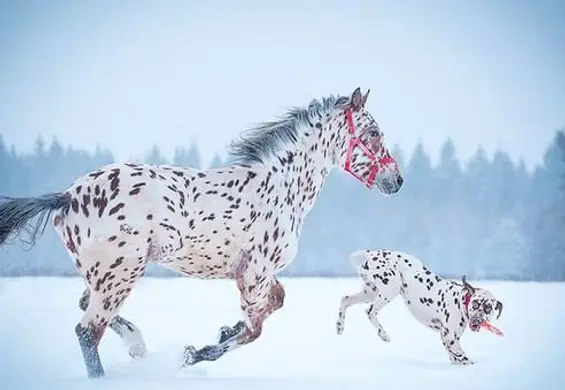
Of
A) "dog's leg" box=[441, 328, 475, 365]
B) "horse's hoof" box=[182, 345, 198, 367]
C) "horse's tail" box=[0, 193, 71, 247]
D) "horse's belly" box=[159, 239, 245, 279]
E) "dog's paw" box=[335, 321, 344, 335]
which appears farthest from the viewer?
"dog's paw" box=[335, 321, 344, 335]

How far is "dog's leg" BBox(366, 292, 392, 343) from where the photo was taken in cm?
277

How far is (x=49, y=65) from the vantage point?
9.30 ft

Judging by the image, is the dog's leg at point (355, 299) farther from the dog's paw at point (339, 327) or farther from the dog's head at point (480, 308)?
the dog's head at point (480, 308)

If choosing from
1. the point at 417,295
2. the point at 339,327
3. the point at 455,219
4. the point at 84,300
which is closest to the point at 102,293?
the point at 84,300

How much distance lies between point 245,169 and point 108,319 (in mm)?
656

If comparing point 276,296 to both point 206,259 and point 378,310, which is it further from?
point 378,310

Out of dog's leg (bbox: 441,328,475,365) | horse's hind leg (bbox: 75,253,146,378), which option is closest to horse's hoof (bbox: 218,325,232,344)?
horse's hind leg (bbox: 75,253,146,378)

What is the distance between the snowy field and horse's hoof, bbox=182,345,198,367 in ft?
0.15

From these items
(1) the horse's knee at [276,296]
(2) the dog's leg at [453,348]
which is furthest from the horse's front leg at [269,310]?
(2) the dog's leg at [453,348]

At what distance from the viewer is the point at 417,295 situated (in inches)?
109

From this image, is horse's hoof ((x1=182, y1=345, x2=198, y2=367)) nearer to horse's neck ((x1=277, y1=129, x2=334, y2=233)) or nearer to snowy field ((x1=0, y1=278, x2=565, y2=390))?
snowy field ((x1=0, y1=278, x2=565, y2=390))

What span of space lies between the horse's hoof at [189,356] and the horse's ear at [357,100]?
3.29ft

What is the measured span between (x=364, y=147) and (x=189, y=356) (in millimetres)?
941

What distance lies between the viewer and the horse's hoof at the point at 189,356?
2.40 meters
